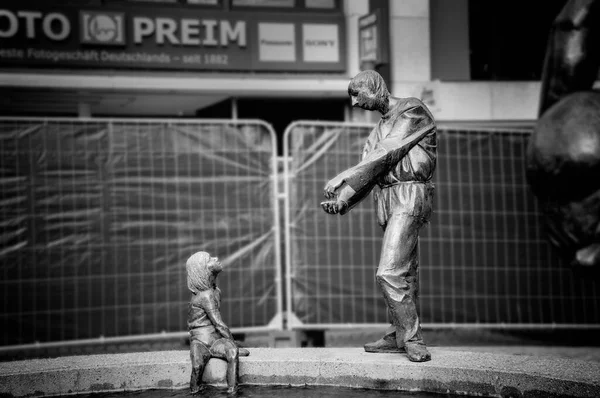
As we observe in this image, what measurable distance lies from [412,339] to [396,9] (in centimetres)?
871

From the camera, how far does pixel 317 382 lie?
4797 mm

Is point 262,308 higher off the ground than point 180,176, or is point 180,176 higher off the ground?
point 180,176

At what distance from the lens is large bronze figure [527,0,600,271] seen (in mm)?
6309

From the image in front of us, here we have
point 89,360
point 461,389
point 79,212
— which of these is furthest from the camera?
point 79,212

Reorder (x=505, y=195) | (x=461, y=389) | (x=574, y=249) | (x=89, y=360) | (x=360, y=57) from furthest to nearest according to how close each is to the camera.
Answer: (x=360, y=57), (x=505, y=195), (x=574, y=249), (x=89, y=360), (x=461, y=389)

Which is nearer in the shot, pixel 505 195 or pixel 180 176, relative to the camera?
pixel 180 176

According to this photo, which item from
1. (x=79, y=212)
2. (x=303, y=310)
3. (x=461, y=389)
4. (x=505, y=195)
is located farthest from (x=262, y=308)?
(x=461, y=389)

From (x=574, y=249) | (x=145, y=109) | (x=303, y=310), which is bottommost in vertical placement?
(x=303, y=310)

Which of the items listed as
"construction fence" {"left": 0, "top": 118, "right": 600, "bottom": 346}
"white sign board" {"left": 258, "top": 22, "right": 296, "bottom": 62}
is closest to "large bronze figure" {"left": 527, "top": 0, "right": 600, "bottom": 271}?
"construction fence" {"left": 0, "top": 118, "right": 600, "bottom": 346}

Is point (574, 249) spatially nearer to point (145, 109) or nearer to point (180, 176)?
point (180, 176)

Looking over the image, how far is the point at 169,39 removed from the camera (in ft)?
39.8

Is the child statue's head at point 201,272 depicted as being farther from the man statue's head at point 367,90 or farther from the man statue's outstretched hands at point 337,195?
the man statue's head at point 367,90

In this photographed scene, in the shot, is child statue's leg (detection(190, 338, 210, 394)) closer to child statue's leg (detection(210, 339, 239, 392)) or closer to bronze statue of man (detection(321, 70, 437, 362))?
child statue's leg (detection(210, 339, 239, 392))

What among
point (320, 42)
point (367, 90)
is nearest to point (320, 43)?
point (320, 42)
